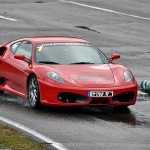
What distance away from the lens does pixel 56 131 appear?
14.2 metres

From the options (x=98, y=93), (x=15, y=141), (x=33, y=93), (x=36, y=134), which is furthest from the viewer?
(x=33, y=93)

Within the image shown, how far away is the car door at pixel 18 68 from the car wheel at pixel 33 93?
26 centimetres

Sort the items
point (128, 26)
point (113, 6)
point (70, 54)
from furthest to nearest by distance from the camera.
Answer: point (113, 6), point (128, 26), point (70, 54)

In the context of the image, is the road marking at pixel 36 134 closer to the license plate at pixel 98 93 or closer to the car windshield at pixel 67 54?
the license plate at pixel 98 93

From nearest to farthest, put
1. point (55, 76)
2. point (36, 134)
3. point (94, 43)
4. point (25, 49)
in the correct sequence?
point (36, 134) → point (55, 76) → point (25, 49) → point (94, 43)

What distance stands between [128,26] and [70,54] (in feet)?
48.5

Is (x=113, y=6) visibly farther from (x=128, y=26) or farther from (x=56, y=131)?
(x=56, y=131)

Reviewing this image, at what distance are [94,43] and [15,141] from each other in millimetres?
15241

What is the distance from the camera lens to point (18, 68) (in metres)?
17.6

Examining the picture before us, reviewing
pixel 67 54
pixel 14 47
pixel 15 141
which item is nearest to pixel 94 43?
pixel 14 47

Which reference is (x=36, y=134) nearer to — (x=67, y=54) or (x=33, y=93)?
(x=33, y=93)

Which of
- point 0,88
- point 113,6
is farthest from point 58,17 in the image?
point 0,88

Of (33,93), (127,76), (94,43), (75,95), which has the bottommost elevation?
(94,43)

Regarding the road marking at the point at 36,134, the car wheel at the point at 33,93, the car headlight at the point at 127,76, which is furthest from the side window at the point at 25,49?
the road marking at the point at 36,134
